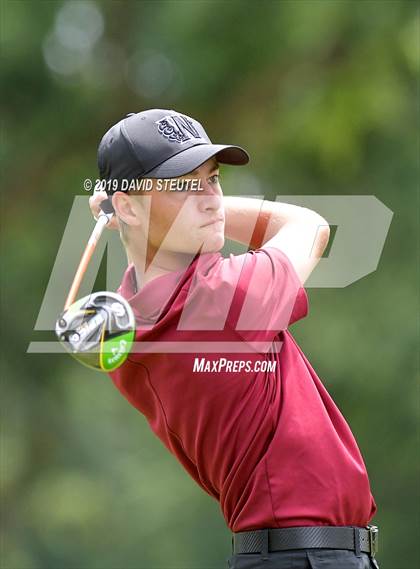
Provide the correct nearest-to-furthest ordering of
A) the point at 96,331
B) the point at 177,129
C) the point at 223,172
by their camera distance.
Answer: the point at 96,331
the point at 177,129
the point at 223,172

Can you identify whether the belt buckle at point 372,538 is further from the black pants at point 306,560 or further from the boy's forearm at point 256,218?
the boy's forearm at point 256,218

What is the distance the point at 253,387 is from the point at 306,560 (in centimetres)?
34

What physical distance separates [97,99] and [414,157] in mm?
1873

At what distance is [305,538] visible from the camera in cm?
234

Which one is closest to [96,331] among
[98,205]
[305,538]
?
[98,205]

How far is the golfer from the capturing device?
7.72 ft

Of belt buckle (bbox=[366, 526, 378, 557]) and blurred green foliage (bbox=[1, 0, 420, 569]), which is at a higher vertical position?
blurred green foliage (bbox=[1, 0, 420, 569])

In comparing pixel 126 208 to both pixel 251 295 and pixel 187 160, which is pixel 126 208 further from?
pixel 251 295

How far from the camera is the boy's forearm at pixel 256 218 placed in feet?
8.56

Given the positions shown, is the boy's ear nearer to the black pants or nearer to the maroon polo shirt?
the maroon polo shirt

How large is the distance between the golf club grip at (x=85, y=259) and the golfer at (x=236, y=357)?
0.07 metres

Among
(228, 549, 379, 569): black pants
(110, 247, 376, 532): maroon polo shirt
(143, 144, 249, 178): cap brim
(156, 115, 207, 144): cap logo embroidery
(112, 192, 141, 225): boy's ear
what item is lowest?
(228, 549, 379, 569): black pants

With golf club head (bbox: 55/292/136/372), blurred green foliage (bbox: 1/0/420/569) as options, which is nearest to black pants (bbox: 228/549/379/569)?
golf club head (bbox: 55/292/136/372)

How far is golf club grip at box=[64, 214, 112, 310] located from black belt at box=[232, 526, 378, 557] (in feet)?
1.99
